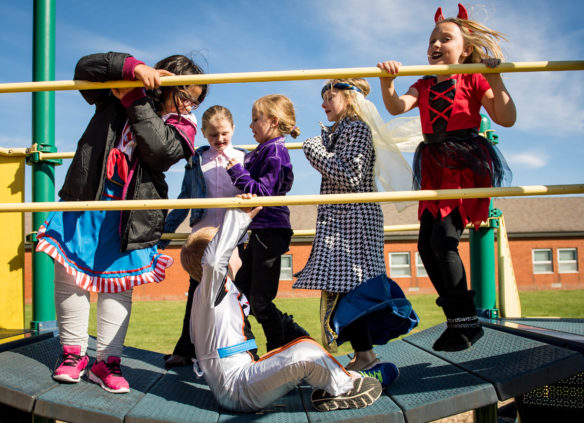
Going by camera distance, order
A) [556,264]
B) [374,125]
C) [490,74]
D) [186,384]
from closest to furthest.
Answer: [490,74]
[186,384]
[374,125]
[556,264]

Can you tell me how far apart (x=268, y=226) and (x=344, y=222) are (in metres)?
0.39

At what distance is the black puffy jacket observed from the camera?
1.80 m

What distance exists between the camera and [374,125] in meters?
2.31

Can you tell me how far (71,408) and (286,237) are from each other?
1177 mm

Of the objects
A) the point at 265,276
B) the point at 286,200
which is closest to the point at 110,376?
the point at 265,276

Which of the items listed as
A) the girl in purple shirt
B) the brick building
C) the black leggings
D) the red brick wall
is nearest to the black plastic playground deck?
the black leggings

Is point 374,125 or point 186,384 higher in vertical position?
point 374,125

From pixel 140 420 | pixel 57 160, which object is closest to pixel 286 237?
pixel 140 420

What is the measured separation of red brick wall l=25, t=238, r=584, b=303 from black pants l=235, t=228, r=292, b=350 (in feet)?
54.5

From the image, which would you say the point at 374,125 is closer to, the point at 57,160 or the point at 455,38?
the point at 455,38

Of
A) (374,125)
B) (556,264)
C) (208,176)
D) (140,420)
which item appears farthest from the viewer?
(556,264)

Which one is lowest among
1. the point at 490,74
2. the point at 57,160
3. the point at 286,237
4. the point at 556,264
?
the point at 556,264

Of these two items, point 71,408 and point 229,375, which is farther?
point 229,375

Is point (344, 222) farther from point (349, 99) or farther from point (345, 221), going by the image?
point (349, 99)
